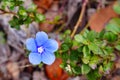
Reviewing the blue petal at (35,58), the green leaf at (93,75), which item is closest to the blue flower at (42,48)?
the blue petal at (35,58)

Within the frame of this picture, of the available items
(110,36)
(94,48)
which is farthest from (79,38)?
(110,36)

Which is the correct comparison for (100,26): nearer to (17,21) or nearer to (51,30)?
(51,30)

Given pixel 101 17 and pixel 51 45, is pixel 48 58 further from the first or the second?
pixel 101 17

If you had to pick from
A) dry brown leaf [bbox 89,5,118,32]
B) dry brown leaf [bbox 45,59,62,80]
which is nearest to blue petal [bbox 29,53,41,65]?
dry brown leaf [bbox 45,59,62,80]

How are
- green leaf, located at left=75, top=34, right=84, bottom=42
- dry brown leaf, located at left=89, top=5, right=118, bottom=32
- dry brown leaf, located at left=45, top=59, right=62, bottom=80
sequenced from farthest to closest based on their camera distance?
dry brown leaf, located at left=89, top=5, right=118, bottom=32 < dry brown leaf, located at left=45, top=59, right=62, bottom=80 < green leaf, located at left=75, top=34, right=84, bottom=42

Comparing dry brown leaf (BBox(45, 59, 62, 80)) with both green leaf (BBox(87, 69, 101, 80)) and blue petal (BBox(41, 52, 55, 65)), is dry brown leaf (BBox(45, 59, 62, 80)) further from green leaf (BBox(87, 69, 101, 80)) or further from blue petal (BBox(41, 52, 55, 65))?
blue petal (BBox(41, 52, 55, 65))

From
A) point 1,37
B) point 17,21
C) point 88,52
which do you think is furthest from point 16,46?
point 88,52
